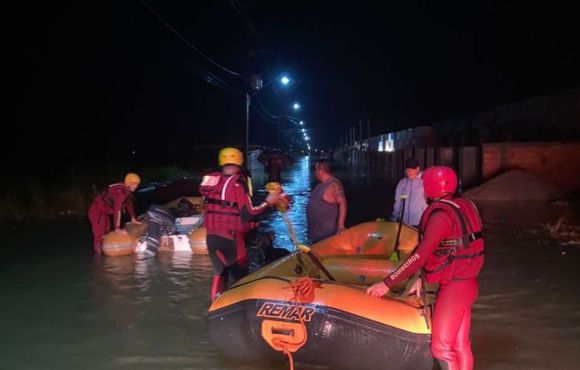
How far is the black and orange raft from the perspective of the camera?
512 cm

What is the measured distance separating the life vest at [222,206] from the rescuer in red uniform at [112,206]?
5.24 meters

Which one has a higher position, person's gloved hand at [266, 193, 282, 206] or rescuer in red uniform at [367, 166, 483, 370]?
person's gloved hand at [266, 193, 282, 206]

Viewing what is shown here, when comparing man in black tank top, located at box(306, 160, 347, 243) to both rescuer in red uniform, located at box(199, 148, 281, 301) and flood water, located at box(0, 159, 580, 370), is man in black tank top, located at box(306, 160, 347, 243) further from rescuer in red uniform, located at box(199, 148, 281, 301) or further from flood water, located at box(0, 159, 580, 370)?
rescuer in red uniform, located at box(199, 148, 281, 301)

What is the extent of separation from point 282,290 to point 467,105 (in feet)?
161

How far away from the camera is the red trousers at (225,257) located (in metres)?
6.42

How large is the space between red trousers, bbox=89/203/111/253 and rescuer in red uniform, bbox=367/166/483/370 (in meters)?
8.18

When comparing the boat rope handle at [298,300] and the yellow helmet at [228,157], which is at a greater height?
the yellow helmet at [228,157]

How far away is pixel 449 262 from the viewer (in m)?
4.33

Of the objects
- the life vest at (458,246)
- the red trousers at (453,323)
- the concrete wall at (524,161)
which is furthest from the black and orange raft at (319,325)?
the concrete wall at (524,161)

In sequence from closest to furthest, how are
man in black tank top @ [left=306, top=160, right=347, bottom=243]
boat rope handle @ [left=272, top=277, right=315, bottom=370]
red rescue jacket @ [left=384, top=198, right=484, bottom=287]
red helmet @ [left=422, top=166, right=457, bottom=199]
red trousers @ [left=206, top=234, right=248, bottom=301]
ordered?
red rescue jacket @ [left=384, top=198, right=484, bottom=287] → red helmet @ [left=422, top=166, right=457, bottom=199] → boat rope handle @ [left=272, top=277, right=315, bottom=370] → red trousers @ [left=206, top=234, right=248, bottom=301] → man in black tank top @ [left=306, top=160, right=347, bottom=243]

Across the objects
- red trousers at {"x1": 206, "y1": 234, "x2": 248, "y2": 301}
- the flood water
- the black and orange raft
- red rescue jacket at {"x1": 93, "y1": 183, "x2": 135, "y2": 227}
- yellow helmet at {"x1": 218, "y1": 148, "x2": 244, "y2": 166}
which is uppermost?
yellow helmet at {"x1": 218, "y1": 148, "x2": 244, "y2": 166}

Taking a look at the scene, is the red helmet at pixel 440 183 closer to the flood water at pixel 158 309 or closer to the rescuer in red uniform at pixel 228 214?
the rescuer in red uniform at pixel 228 214

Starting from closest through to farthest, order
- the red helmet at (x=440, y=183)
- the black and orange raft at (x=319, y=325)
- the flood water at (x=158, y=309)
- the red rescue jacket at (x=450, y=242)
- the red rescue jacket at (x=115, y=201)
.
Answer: the red rescue jacket at (x=450, y=242), the red helmet at (x=440, y=183), the black and orange raft at (x=319, y=325), the flood water at (x=158, y=309), the red rescue jacket at (x=115, y=201)

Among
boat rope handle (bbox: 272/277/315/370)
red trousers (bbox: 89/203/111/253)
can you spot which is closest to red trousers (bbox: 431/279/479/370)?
boat rope handle (bbox: 272/277/315/370)
